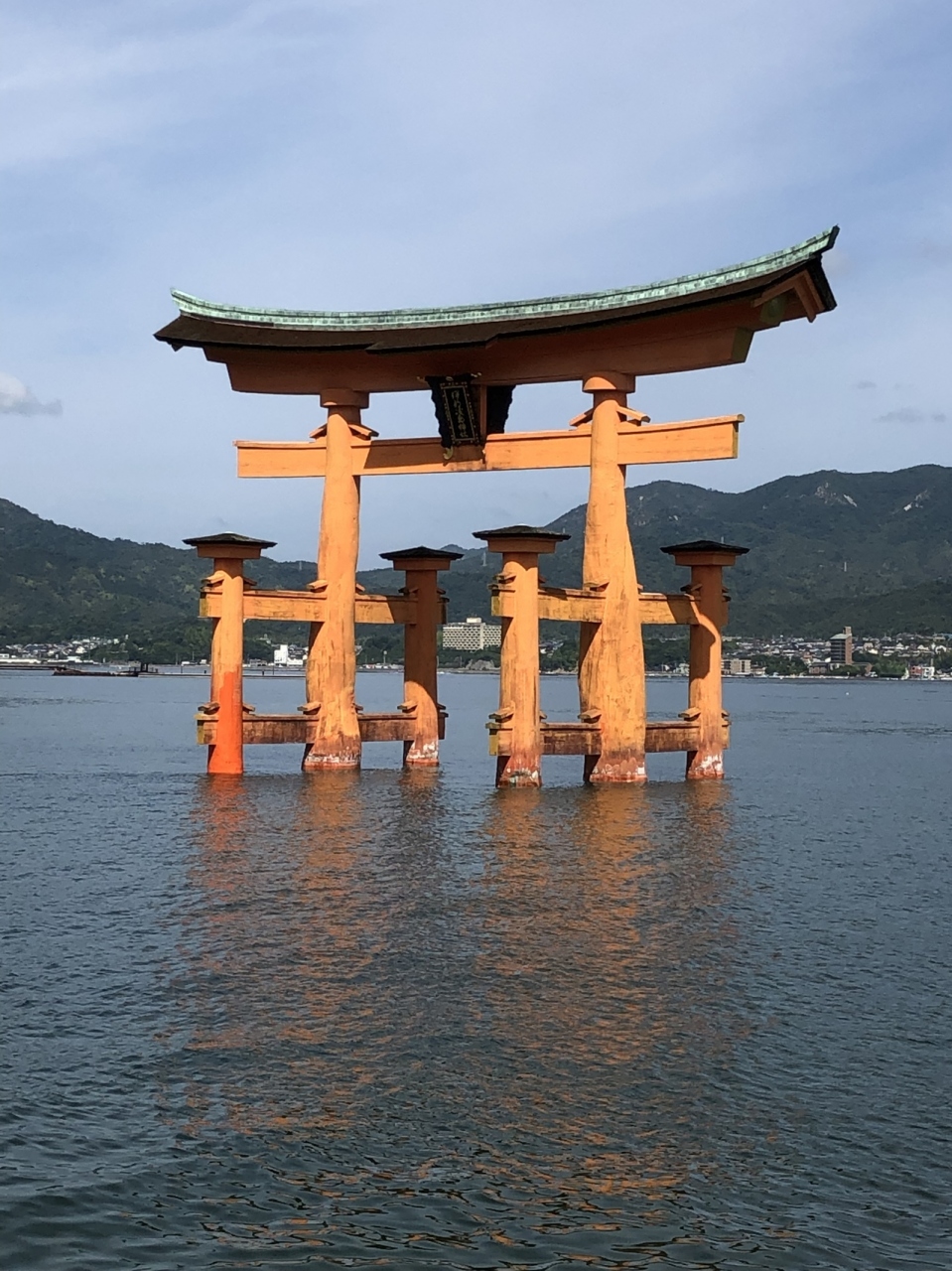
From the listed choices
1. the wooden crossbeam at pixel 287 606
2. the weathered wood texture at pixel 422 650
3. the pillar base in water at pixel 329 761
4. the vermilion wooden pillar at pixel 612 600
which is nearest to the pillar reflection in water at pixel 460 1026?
the vermilion wooden pillar at pixel 612 600

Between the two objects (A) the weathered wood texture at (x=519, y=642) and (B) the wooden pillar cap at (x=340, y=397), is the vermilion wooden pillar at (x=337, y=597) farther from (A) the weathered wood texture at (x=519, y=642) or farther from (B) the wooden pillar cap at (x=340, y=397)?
(A) the weathered wood texture at (x=519, y=642)

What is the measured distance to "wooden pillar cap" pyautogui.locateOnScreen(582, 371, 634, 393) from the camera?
36.3m

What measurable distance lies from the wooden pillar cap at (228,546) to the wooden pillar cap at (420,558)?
5148 millimetres

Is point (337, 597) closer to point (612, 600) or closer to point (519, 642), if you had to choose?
point (519, 642)

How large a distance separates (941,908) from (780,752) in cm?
4065

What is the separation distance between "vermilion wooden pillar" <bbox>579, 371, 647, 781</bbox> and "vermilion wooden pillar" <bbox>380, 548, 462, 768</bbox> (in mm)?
6112

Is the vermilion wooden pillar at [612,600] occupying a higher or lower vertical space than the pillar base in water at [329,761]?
higher

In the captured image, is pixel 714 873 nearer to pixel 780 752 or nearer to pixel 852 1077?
pixel 852 1077

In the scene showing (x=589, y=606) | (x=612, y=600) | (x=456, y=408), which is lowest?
(x=589, y=606)

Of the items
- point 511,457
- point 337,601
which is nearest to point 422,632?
point 337,601

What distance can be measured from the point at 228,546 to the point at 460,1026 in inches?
941

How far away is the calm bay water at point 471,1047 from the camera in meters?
10.2

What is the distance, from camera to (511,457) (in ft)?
123

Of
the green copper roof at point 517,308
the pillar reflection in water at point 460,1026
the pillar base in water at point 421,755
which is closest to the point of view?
the pillar reflection in water at point 460,1026
